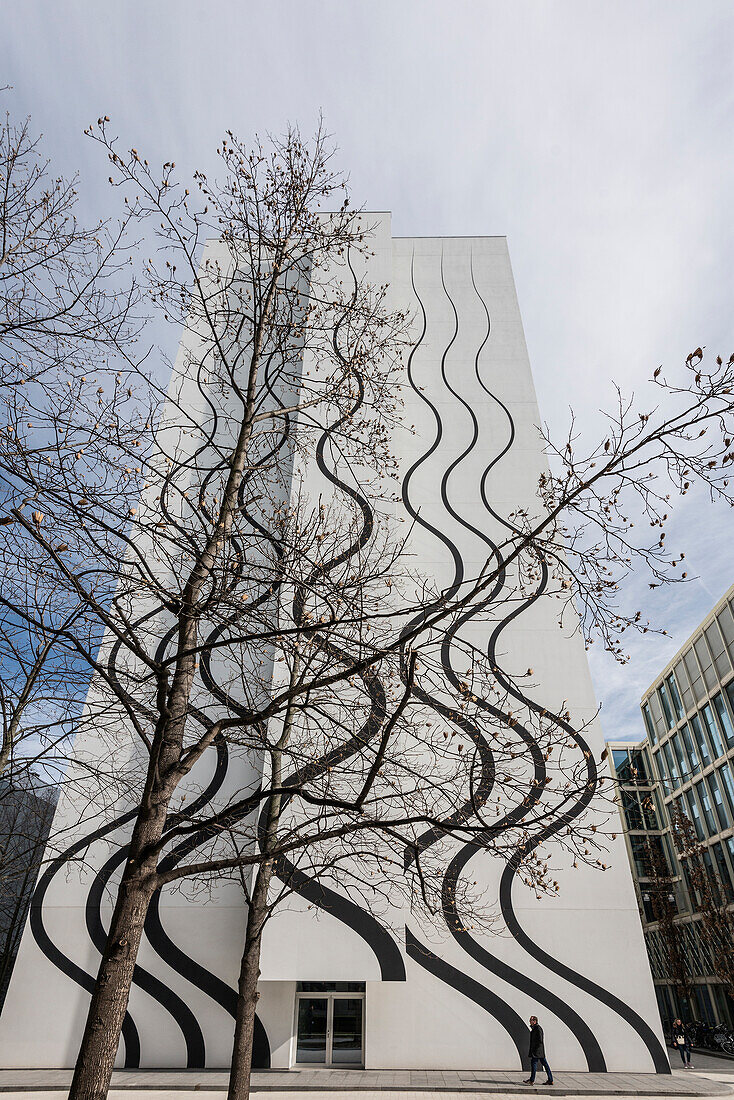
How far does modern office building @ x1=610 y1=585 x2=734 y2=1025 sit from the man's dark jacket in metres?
17.5

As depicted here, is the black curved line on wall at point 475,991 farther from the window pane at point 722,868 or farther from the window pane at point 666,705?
the window pane at point 666,705

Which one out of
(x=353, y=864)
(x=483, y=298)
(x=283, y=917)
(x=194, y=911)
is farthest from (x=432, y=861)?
(x=483, y=298)

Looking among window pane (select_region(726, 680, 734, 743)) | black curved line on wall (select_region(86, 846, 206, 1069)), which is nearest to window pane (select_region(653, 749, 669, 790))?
window pane (select_region(726, 680, 734, 743))

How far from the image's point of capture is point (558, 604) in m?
15.2

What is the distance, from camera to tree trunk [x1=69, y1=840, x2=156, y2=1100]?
334 cm

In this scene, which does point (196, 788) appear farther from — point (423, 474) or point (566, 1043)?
point (423, 474)

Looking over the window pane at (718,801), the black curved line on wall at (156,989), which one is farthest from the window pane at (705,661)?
the black curved line on wall at (156,989)

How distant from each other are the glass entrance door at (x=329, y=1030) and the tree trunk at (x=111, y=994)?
32.2ft

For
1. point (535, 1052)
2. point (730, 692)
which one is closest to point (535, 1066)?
point (535, 1052)

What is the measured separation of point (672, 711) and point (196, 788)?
33005mm

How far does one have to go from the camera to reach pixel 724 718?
100ft

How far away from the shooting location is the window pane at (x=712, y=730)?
102 feet

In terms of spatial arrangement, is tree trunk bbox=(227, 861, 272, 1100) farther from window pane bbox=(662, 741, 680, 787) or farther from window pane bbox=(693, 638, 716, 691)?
window pane bbox=(662, 741, 680, 787)

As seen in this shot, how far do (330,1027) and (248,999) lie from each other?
185 inches
